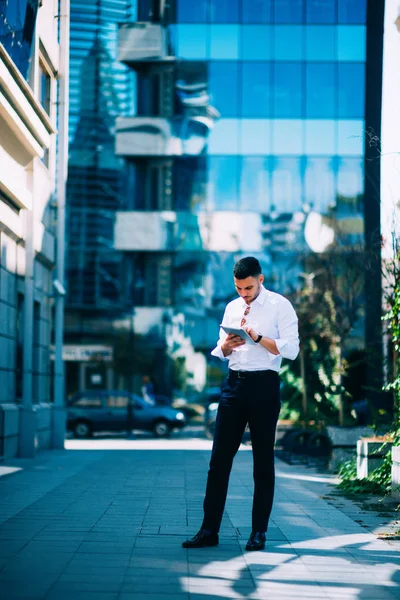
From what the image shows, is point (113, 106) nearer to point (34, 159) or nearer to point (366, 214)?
point (34, 159)

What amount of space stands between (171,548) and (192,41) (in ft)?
107

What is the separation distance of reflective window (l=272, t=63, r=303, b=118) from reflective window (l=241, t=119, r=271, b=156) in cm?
64

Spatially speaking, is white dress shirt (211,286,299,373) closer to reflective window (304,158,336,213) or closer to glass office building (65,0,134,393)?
glass office building (65,0,134,393)

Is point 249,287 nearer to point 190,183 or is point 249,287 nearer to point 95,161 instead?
point 190,183

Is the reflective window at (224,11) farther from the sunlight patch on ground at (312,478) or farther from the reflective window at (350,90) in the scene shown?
the sunlight patch on ground at (312,478)

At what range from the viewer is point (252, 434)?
678 cm

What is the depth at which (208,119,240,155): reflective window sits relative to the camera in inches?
1453

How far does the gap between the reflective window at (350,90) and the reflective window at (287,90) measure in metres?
1.47

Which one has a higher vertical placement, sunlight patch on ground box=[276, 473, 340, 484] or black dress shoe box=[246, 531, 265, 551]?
black dress shoe box=[246, 531, 265, 551]

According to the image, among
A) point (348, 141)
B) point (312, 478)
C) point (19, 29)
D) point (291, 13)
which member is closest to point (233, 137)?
point (348, 141)

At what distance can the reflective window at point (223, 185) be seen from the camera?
121 ft

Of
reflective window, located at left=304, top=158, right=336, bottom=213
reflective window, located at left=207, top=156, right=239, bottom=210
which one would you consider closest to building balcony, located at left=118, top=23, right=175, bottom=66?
reflective window, located at left=207, top=156, right=239, bottom=210

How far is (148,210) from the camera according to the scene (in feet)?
122

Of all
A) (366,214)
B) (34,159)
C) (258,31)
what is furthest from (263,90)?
(366,214)
